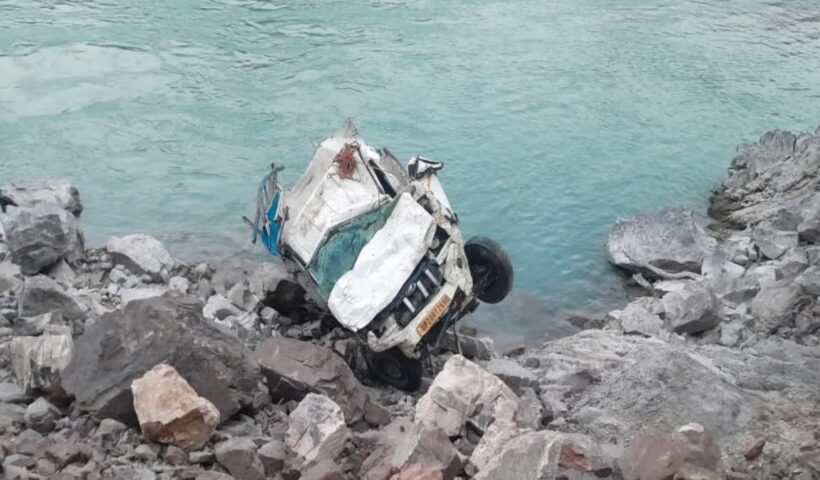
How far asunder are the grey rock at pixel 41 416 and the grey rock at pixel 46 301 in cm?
187

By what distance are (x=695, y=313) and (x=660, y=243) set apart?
263 cm

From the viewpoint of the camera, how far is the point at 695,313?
968cm

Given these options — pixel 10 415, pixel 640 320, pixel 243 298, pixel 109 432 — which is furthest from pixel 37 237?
pixel 640 320

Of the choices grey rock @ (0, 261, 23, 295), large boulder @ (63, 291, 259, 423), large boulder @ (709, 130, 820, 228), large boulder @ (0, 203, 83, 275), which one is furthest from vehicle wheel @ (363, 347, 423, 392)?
large boulder @ (709, 130, 820, 228)

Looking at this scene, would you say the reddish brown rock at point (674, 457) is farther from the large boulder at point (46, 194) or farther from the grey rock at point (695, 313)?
the large boulder at point (46, 194)

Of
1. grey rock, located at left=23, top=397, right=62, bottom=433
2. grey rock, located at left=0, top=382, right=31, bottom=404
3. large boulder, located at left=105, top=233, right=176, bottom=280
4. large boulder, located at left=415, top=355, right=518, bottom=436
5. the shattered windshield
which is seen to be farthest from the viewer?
large boulder, located at left=105, top=233, right=176, bottom=280

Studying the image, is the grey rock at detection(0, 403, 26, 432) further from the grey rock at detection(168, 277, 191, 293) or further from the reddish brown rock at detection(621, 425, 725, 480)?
the reddish brown rock at detection(621, 425, 725, 480)

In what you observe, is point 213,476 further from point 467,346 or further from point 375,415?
point 467,346

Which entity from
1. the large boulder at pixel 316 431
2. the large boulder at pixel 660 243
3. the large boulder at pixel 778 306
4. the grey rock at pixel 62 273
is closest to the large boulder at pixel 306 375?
the large boulder at pixel 316 431

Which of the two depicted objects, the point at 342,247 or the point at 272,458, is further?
the point at 342,247

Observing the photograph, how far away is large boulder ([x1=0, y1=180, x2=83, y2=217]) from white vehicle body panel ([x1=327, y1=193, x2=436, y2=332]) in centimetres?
511

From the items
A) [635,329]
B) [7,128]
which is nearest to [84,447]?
[635,329]

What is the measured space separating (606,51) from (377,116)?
645cm

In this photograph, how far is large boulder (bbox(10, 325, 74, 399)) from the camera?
6672 millimetres
